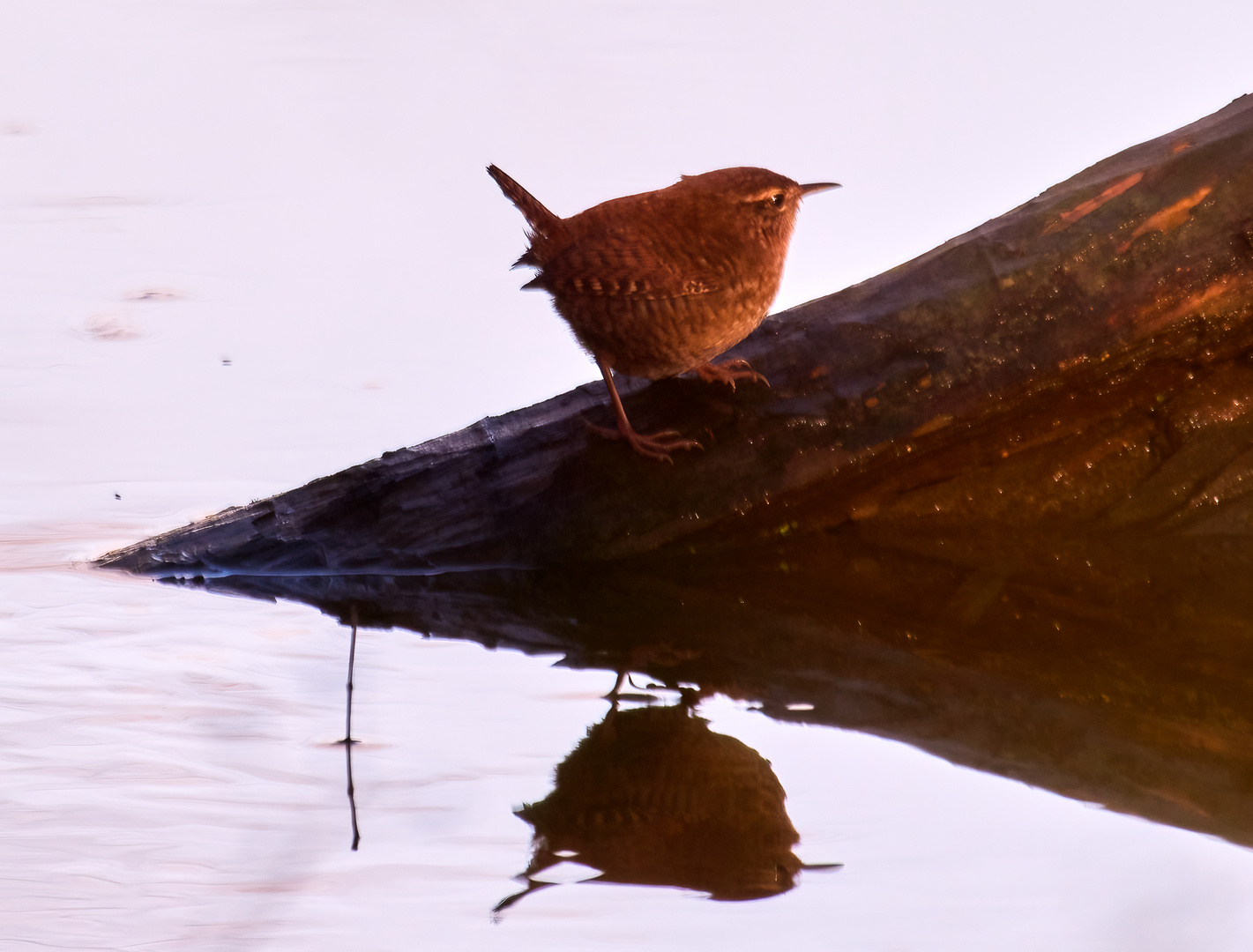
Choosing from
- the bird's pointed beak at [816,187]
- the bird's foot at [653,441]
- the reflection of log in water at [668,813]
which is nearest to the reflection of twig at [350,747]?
the reflection of log in water at [668,813]

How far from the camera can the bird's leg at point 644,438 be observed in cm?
405

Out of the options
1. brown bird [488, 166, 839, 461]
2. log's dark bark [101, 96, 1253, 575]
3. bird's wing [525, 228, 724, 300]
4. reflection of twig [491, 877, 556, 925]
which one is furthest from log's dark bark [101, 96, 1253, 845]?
reflection of twig [491, 877, 556, 925]

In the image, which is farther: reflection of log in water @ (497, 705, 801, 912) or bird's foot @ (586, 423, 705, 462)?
bird's foot @ (586, 423, 705, 462)

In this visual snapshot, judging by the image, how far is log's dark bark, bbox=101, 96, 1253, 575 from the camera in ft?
13.1

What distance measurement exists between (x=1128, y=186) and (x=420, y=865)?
10.3 feet

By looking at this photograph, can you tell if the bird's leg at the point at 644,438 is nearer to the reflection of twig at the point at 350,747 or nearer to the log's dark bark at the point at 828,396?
the log's dark bark at the point at 828,396

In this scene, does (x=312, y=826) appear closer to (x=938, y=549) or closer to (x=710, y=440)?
(x=710, y=440)

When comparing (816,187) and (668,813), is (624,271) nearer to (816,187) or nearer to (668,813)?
(816,187)

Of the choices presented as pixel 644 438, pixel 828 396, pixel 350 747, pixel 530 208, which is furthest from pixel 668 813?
pixel 530 208

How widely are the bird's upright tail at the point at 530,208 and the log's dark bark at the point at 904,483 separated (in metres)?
0.64

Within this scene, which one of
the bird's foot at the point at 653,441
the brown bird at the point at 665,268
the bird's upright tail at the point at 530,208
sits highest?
the bird's upright tail at the point at 530,208

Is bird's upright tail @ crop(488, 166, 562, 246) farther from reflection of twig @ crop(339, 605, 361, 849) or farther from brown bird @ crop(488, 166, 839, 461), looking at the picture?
reflection of twig @ crop(339, 605, 361, 849)

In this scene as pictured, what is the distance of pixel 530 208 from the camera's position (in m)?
3.96

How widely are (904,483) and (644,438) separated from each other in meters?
0.93
